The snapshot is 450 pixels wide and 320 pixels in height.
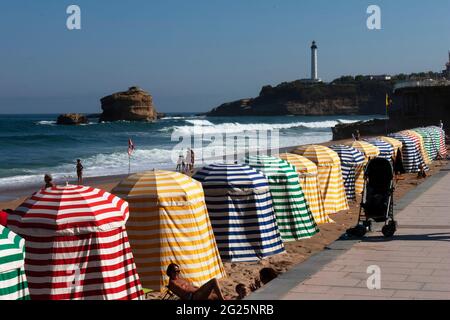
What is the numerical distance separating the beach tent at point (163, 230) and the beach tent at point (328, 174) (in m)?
6.03

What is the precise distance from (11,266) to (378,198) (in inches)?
262

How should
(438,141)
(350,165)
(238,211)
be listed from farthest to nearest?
1. (438,141)
2. (350,165)
3. (238,211)

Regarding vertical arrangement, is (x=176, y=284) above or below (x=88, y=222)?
below

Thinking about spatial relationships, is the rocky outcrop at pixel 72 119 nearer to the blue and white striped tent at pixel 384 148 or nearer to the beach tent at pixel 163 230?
the blue and white striped tent at pixel 384 148

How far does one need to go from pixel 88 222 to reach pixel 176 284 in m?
1.30

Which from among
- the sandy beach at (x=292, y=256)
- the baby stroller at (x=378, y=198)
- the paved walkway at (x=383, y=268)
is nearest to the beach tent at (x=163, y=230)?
the sandy beach at (x=292, y=256)

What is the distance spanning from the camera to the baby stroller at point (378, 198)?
35.4 feet

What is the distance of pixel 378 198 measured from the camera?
11.0 metres

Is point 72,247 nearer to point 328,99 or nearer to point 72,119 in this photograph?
point 72,119

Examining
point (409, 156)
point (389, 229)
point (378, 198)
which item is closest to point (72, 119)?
point (409, 156)
